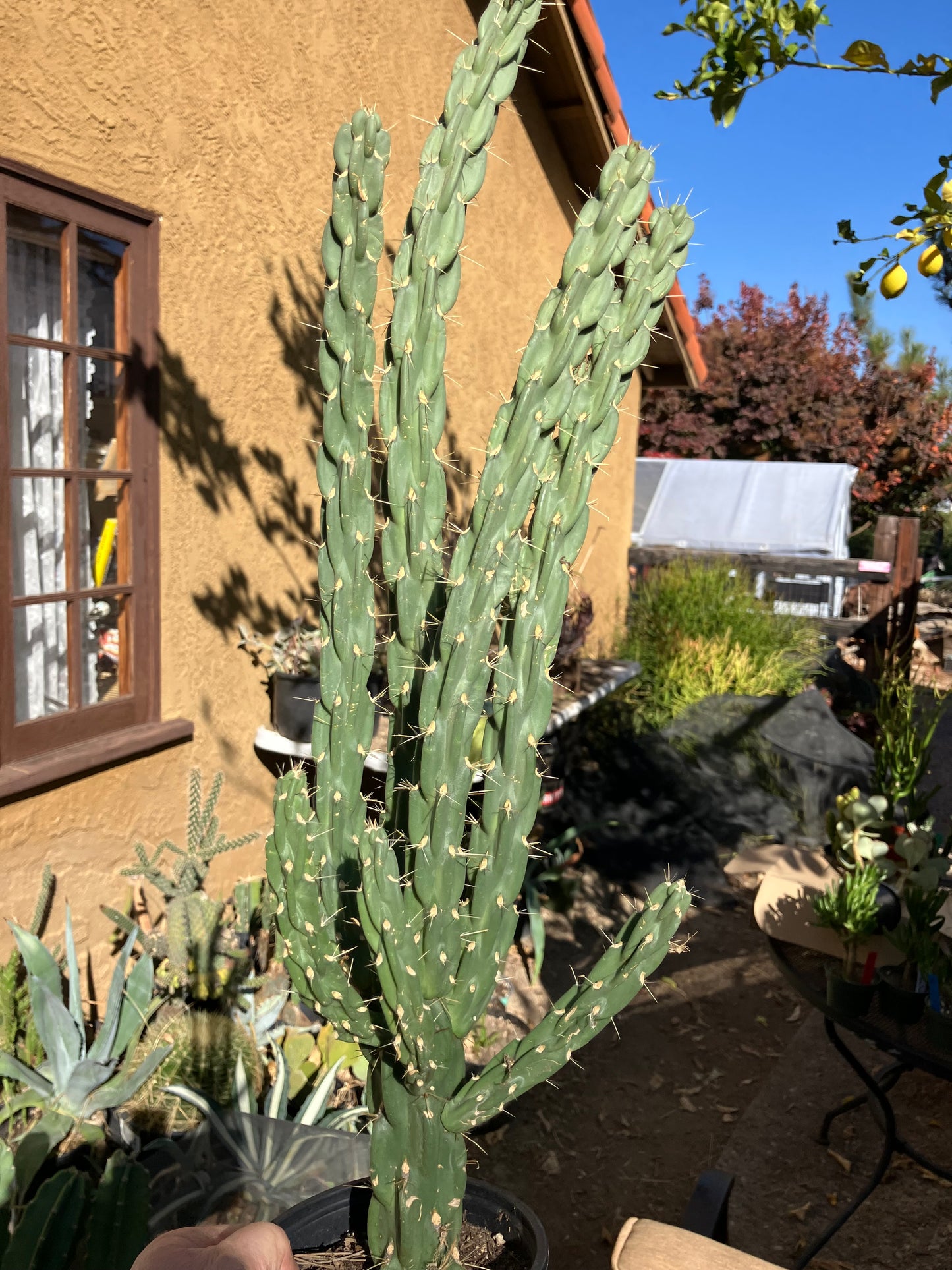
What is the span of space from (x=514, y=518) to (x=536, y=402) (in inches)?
8.9

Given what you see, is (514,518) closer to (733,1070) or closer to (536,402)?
(536,402)

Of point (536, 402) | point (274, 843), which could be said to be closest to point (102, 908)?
point (274, 843)

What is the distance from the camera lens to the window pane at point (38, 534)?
11.4 ft

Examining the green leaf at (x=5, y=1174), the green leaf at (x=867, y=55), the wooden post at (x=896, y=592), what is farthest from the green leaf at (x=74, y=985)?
the wooden post at (x=896, y=592)

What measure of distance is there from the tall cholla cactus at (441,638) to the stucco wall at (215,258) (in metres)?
1.73

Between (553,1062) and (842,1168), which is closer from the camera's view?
(553,1062)

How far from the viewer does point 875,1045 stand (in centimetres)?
286

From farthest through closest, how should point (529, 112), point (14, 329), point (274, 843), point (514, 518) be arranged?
point (529, 112) → point (14, 329) → point (274, 843) → point (514, 518)

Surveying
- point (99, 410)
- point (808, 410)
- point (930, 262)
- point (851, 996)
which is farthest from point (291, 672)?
point (808, 410)

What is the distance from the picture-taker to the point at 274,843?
217 cm

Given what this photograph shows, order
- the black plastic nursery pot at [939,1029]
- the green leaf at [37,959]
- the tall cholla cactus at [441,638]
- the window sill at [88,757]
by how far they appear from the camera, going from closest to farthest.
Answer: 1. the tall cholla cactus at [441,638]
2. the black plastic nursery pot at [939,1029]
3. the green leaf at [37,959]
4. the window sill at [88,757]

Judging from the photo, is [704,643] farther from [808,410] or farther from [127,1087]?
[808,410]

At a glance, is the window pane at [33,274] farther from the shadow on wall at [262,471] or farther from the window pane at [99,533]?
the window pane at [99,533]

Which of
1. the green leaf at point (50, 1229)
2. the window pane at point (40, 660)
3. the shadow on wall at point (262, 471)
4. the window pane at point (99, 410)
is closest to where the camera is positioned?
the green leaf at point (50, 1229)
